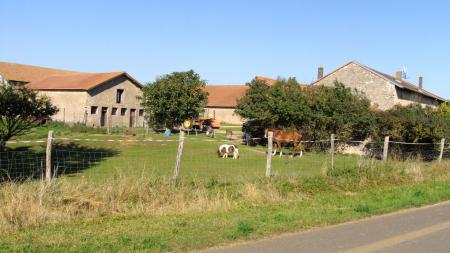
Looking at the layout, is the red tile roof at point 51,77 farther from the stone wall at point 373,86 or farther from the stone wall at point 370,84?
the stone wall at point 370,84

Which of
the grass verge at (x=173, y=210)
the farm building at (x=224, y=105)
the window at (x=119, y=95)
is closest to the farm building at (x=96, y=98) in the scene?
the window at (x=119, y=95)

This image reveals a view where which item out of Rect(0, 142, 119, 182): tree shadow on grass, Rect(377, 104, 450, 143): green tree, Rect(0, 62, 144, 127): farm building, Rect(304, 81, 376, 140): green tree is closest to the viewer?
Rect(0, 142, 119, 182): tree shadow on grass

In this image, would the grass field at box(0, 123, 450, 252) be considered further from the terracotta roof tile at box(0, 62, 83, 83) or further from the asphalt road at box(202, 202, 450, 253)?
the terracotta roof tile at box(0, 62, 83, 83)

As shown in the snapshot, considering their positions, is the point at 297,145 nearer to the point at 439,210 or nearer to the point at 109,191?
the point at 439,210

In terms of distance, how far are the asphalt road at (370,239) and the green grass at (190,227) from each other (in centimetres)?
35

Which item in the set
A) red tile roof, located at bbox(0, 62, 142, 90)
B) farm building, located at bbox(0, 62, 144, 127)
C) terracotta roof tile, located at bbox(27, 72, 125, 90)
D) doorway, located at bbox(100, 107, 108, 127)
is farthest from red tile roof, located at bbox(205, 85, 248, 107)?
doorway, located at bbox(100, 107, 108, 127)

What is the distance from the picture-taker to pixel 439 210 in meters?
10.9

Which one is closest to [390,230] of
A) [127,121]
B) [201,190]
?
[201,190]

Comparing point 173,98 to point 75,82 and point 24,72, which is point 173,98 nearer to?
point 75,82

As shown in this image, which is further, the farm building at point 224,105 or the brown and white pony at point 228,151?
the farm building at point 224,105

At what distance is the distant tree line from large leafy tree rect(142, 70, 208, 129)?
436 inches

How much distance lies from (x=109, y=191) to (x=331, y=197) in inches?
213

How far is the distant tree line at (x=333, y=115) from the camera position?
3131 cm

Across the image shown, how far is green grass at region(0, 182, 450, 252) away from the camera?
6.70 metres
